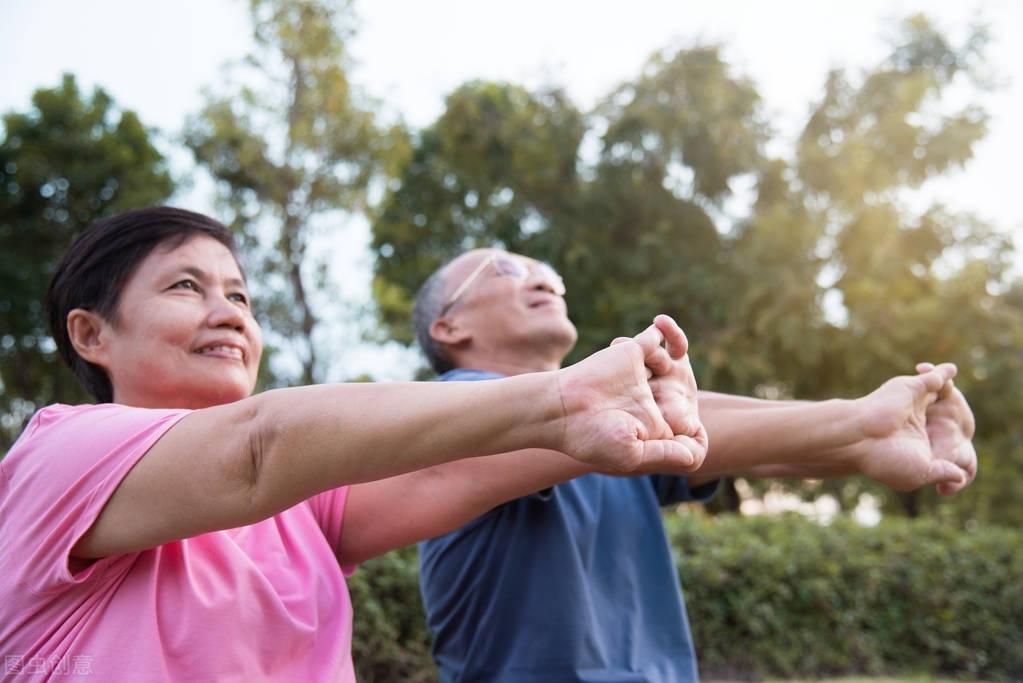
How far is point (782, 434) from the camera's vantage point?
229 cm

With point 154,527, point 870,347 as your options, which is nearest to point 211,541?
point 154,527

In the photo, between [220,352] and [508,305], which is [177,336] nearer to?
[220,352]

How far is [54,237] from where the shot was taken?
17641 millimetres

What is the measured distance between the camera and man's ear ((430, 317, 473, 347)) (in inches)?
121

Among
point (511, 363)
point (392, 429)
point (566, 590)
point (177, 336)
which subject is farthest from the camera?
point (511, 363)

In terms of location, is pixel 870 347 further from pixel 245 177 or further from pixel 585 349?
pixel 245 177

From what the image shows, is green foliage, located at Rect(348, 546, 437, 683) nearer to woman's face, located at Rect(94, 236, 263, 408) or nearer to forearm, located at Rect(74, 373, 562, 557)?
woman's face, located at Rect(94, 236, 263, 408)

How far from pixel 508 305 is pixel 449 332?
24 cm

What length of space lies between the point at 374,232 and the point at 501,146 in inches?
139

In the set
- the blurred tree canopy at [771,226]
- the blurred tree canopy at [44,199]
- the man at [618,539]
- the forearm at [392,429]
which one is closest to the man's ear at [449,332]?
the man at [618,539]

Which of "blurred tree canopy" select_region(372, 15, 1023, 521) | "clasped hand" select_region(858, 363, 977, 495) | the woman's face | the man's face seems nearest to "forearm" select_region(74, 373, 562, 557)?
the woman's face

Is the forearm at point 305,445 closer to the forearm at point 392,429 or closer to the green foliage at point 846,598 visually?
the forearm at point 392,429

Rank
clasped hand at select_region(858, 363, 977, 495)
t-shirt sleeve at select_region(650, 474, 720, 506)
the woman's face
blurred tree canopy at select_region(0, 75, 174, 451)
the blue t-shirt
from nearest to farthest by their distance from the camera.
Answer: the woman's face < clasped hand at select_region(858, 363, 977, 495) < the blue t-shirt < t-shirt sleeve at select_region(650, 474, 720, 506) < blurred tree canopy at select_region(0, 75, 174, 451)

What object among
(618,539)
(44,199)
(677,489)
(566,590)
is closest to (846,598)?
(677,489)
